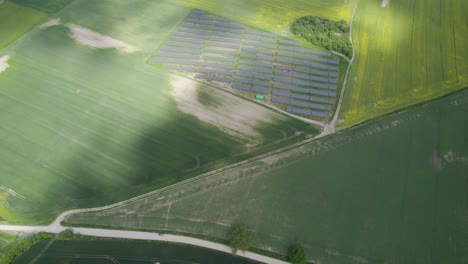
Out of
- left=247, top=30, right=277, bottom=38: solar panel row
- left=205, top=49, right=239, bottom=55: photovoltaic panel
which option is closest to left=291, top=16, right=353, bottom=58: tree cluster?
left=247, top=30, right=277, bottom=38: solar panel row

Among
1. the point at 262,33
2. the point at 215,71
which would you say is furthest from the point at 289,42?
the point at 215,71

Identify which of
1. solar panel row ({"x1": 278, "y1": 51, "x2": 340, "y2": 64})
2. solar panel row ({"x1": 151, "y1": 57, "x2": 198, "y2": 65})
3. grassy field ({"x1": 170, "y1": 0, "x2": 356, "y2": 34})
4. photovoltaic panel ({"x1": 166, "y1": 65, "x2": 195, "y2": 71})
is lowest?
photovoltaic panel ({"x1": 166, "y1": 65, "x2": 195, "y2": 71})

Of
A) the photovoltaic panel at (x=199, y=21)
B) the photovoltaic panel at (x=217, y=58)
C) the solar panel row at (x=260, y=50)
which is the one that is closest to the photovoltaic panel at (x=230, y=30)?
the photovoltaic panel at (x=199, y=21)

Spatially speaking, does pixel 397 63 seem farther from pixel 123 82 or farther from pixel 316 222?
pixel 123 82

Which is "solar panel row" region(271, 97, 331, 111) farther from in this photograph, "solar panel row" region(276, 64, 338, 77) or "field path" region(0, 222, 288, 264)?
"field path" region(0, 222, 288, 264)

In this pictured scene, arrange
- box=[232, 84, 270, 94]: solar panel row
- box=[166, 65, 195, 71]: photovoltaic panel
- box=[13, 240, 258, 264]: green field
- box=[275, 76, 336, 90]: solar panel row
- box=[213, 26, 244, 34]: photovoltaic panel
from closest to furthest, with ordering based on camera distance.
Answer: box=[13, 240, 258, 264]: green field, box=[232, 84, 270, 94]: solar panel row, box=[275, 76, 336, 90]: solar panel row, box=[166, 65, 195, 71]: photovoltaic panel, box=[213, 26, 244, 34]: photovoltaic panel

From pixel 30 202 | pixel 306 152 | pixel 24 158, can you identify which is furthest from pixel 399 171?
pixel 24 158
